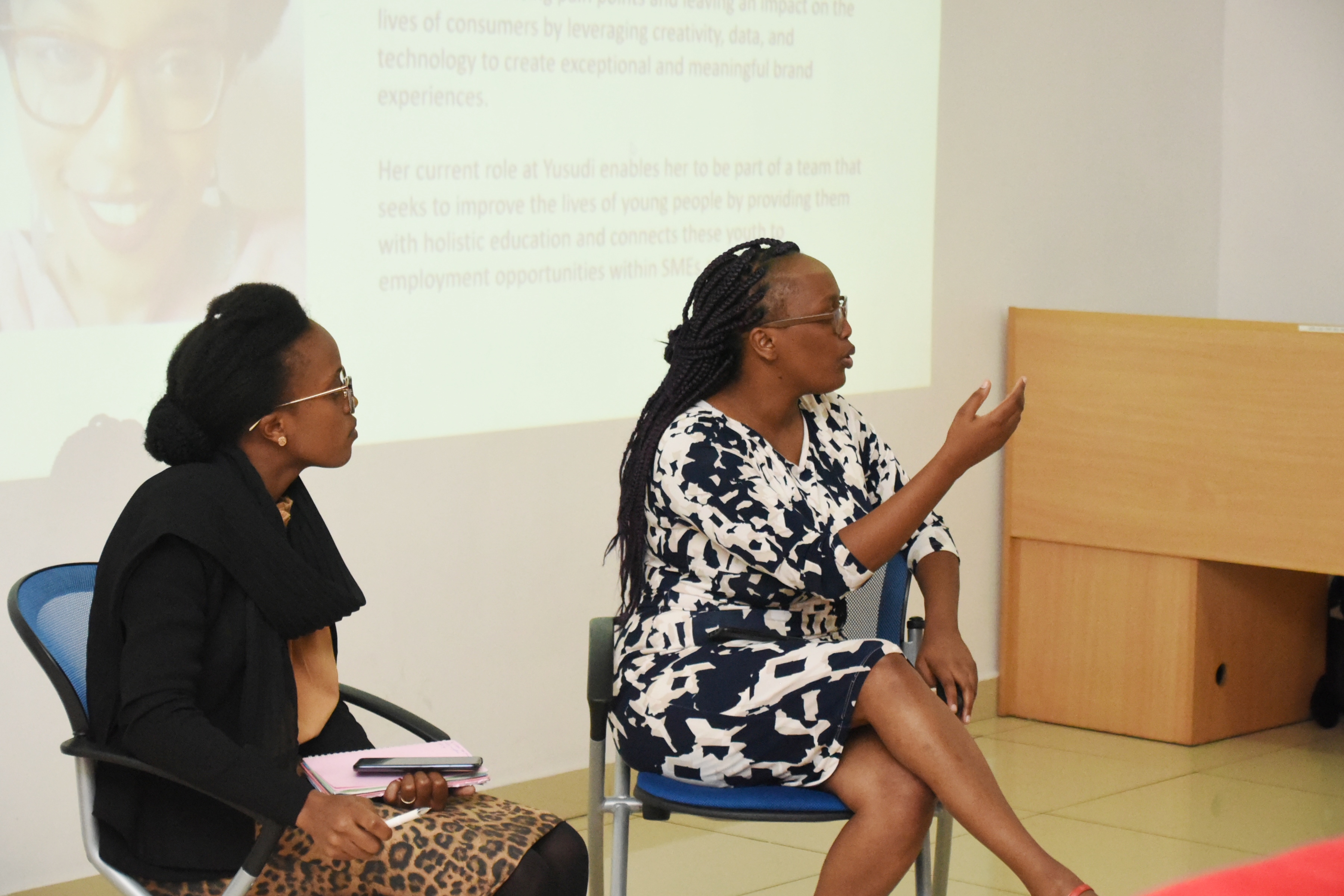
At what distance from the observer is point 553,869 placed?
2072 mm

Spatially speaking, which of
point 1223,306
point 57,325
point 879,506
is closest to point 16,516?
point 57,325

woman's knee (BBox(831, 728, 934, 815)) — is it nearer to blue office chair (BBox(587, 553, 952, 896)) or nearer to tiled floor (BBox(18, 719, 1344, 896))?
blue office chair (BBox(587, 553, 952, 896))

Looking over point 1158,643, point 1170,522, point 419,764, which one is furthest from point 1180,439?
point 419,764

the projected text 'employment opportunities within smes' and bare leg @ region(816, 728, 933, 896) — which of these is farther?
the projected text 'employment opportunities within smes'

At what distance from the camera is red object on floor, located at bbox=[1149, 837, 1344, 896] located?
4.02 ft

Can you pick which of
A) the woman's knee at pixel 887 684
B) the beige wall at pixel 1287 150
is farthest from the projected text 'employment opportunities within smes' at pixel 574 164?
the beige wall at pixel 1287 150

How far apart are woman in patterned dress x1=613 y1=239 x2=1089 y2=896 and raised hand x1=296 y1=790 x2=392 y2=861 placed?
606 mm

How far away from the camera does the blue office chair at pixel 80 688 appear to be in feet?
6.25

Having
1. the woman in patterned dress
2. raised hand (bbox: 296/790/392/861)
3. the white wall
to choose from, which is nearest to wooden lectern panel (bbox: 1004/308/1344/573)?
the white wall

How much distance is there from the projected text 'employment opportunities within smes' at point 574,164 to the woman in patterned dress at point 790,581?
0.84 metres

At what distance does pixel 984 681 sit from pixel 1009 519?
0.46m

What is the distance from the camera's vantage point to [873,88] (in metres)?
4.18

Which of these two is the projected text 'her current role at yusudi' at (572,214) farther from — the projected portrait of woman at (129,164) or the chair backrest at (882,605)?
the chair backrest at (882,605)

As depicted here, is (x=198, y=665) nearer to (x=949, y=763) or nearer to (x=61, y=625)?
(x=61, y=625)
